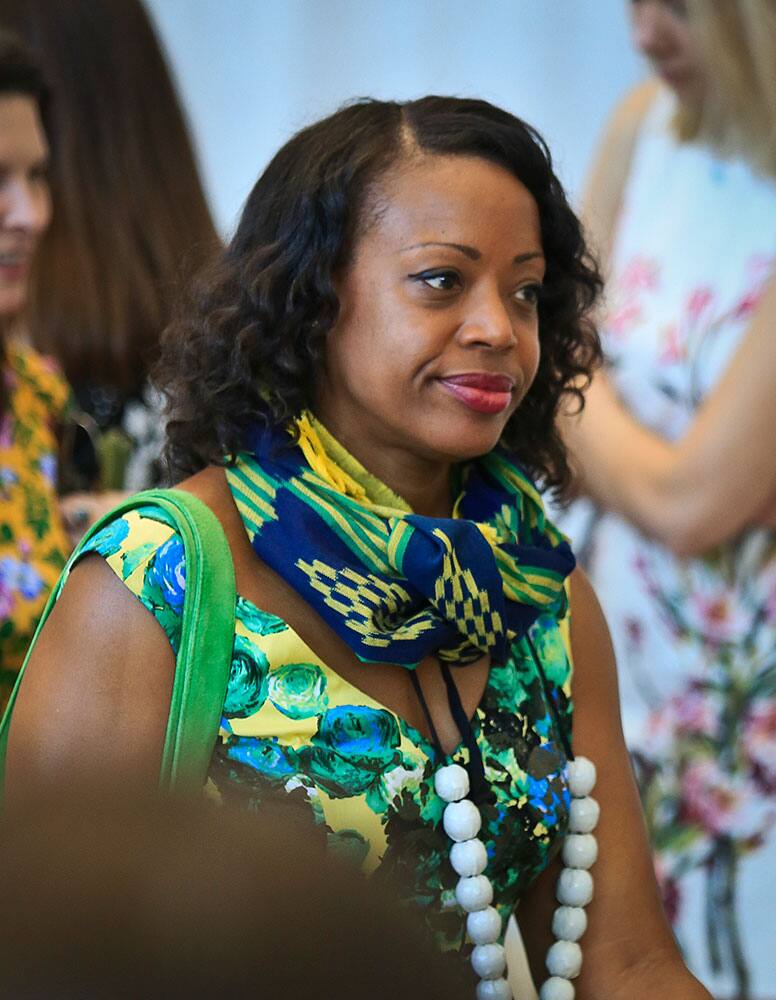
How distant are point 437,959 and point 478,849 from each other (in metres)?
0.93

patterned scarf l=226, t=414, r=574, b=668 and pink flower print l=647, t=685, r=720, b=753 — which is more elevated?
patterned scarf l=226, t=414, r=574, b=668

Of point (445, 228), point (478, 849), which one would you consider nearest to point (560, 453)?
point (445, 228)

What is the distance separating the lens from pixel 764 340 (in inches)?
85.5

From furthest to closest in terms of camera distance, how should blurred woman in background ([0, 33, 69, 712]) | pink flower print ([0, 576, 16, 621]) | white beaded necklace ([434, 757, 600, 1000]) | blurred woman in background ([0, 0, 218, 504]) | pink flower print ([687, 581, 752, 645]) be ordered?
blurred woman in background ([0, 0, 218, 504]) → pink flower print ([687, 581, 752, 645]) → blurred woman in background ([0, 33, 69, 712]) → pink flower print ([0, 576, 16, 621]) → white beaded necklace ([434, 757, 600, 1000])

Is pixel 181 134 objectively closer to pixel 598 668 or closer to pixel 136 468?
pixel 136 468

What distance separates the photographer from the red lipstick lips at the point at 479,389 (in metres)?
1.54

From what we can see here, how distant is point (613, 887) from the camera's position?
1.64 m

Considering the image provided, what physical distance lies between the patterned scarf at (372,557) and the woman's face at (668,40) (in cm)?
110

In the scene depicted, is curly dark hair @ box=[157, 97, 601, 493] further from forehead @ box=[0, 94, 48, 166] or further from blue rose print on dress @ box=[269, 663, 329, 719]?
forehead @ box=[0, 94, 48, 166]

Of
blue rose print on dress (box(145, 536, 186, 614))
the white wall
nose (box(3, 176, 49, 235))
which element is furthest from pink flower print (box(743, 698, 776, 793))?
the white wall

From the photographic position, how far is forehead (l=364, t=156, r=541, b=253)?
4.99ft

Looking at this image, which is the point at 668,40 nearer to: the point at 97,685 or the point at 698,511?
the point at 698,511

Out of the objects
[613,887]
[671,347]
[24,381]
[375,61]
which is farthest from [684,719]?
[375,61]

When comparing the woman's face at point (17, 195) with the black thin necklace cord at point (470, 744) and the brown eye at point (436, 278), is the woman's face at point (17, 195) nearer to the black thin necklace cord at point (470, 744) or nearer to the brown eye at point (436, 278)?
the brown eye at point (436, 278)
